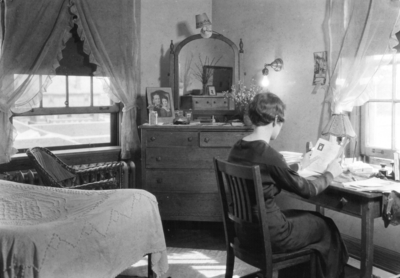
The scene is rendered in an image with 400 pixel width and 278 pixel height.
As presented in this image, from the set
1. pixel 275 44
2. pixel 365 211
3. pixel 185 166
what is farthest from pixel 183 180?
pixel 365 211

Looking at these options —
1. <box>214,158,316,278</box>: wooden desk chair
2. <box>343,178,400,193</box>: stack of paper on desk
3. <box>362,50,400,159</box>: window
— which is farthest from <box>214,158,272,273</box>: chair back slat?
<box>362,50,400,159</box>: window

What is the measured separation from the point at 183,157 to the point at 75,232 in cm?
225

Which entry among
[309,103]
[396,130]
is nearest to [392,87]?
[396,130]

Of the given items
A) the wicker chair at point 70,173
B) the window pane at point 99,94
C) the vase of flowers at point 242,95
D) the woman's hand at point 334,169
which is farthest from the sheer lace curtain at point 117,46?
the woman's hand at point 334,169

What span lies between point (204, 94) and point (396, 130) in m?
2.21

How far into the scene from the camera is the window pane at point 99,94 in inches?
212

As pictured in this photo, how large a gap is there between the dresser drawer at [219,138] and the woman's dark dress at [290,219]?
175 centimetres

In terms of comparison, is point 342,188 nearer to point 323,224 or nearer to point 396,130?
point 323,224

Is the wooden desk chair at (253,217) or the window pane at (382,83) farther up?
the window pane at (382,83)

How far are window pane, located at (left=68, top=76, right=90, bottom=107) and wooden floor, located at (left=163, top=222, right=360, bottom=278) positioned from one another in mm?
1752

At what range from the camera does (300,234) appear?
302cm

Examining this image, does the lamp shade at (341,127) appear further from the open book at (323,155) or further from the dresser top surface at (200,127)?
the dresser top surface at (200,127)

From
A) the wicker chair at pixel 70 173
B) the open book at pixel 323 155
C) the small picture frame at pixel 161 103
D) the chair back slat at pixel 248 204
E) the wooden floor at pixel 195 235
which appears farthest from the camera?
the small picture frame at pixel 161 103

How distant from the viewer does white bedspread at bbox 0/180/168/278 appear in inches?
101
